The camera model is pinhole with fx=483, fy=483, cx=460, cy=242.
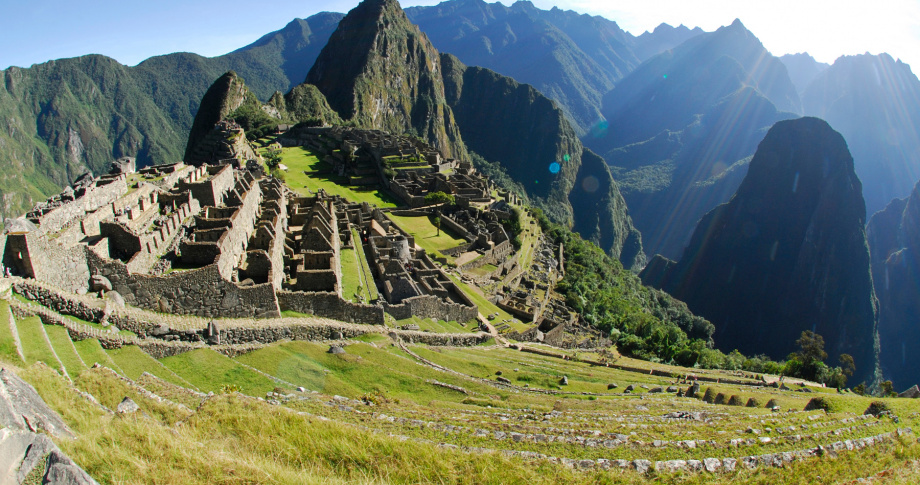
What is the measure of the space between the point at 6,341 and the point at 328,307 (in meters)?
10.6

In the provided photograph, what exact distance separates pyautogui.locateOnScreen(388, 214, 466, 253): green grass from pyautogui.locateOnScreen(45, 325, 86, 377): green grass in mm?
35060

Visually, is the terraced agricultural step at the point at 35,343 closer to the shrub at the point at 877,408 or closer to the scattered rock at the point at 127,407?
the scattered rock at the point at 127,407

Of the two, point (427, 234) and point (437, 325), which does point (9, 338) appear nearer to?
point (437, 325)

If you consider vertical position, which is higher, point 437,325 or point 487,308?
point 437,325

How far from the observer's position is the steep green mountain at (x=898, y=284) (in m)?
130

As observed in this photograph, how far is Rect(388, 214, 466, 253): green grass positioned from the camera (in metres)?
49.5

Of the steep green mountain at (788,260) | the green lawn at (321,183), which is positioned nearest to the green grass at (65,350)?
the green lawn at (321,183)

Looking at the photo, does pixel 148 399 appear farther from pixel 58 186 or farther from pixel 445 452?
pixel 58 186

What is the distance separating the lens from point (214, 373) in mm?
13609

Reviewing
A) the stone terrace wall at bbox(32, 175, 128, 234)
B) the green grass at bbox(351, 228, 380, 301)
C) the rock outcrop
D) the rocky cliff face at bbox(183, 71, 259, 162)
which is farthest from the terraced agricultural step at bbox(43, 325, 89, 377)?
the rocky cliff face at bbox(183, 71, 259, 162)

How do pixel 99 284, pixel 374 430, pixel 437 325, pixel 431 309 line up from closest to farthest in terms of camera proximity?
1. pixel 374 430
2. pixel 99 284
3. pixel 437 325
4. pixel 431 309

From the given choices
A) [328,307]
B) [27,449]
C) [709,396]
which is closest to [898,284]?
[709,396]

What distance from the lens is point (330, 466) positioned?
8570 mm

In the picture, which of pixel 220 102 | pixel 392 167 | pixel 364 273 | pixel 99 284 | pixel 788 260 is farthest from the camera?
pixel 788 260
